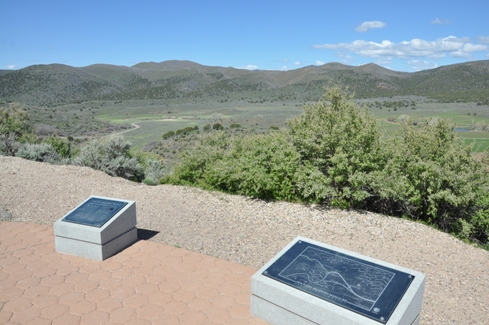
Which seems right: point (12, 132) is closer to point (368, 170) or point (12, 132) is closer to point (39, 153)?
point (39, 153)

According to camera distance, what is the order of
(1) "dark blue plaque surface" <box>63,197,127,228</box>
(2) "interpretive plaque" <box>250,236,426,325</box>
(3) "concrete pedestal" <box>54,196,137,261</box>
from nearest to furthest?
(2) "interpretive plaque" <box>250,236,426,325</box>, (3) "concrete pedestal" <box>54,196,137,261</box>, (1) "dark blue plaque surface" <box>63,197,127,228</box>

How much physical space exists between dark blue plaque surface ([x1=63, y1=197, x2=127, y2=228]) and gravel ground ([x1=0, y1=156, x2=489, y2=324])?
119cm

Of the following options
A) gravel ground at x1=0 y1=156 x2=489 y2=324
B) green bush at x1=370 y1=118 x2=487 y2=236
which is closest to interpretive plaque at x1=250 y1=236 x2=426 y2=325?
gravel ground at x1=0 y1=156 x2=489 y2=324

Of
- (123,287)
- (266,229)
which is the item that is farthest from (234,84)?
(123,287)

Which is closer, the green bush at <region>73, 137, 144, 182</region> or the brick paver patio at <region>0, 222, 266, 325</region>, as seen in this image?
the brick paver patio at <region>0, 222, 266, 325</region>

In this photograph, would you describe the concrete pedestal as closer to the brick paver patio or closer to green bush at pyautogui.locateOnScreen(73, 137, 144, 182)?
the brick paver patio

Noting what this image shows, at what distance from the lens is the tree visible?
17750 mm

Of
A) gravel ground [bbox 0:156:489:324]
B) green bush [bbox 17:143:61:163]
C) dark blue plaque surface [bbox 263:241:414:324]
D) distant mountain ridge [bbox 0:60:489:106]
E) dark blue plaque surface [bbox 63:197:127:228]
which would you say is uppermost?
distant mountain ridge [bbox 0:60:489:106]

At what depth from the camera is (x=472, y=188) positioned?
10016 mm

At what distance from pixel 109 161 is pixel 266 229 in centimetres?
1084

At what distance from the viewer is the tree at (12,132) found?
1775cm

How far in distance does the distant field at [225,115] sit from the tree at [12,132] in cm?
1570

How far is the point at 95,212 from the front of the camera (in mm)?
6785

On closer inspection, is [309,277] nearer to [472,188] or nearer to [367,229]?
[367,229]
